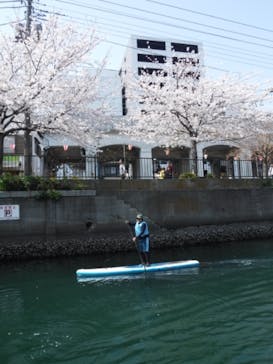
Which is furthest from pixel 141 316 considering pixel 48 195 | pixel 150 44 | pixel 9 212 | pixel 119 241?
pixel 150 44

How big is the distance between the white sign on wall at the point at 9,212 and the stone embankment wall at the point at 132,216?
16 cm

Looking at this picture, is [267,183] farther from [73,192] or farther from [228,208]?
[73,192]

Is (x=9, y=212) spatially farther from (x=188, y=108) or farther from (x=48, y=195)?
(x=188, y=108)

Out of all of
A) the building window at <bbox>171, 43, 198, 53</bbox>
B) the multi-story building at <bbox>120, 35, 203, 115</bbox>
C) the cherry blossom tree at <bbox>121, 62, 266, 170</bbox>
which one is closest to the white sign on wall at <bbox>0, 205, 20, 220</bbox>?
the cherry blossom tree at <bbox>121, 62, 266, 170</bbox>

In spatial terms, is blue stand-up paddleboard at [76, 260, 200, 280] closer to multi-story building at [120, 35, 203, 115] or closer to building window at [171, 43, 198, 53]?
multi-story building at [120, 35, 203, 115]

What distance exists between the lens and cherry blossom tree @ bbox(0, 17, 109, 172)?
14.1 meters

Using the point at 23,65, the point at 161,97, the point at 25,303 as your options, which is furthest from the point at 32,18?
the point at 25,303

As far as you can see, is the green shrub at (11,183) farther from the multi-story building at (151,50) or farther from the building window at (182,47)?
the building window at (182,47)

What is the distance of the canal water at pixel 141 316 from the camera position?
547cm

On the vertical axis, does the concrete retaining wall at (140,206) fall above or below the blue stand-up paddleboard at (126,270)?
above

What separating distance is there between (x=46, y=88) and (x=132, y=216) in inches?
257

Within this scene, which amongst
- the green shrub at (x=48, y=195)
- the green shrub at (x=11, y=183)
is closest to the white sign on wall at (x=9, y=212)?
the green shrub at (x=11, y=183)

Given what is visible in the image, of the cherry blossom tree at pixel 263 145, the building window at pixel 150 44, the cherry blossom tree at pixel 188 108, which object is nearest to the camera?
the cherry blossom tree at pixel 188 108

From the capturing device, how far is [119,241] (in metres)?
14.8
